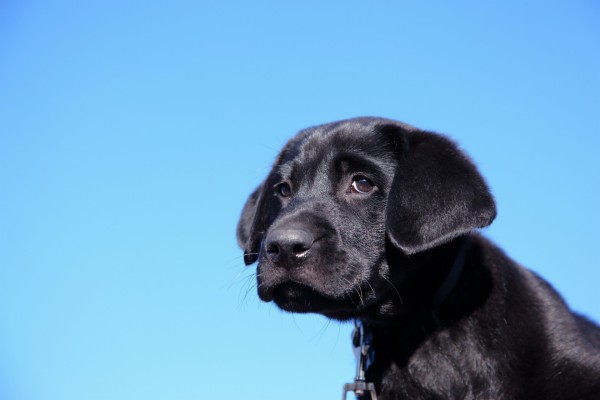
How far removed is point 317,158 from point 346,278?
125cm

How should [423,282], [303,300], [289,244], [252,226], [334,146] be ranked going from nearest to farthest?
[289,244], [303,300], [423,282], [334,146], [252,226]

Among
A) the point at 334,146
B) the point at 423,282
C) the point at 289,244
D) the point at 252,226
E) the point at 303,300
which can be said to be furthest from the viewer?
the point at 252,226

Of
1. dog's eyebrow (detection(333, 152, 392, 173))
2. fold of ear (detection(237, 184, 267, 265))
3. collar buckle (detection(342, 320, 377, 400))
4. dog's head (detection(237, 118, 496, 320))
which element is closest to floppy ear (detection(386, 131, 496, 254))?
dog's head (detection(237, 118, 496, 320))

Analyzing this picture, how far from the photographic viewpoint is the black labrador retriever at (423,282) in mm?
5246

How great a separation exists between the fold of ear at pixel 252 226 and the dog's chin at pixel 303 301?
1.23 m

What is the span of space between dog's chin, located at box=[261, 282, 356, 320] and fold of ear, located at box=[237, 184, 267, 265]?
1.23 meters

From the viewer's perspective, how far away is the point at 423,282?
5570 mm

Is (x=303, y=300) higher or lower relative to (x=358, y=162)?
lower

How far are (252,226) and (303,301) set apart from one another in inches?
65.3

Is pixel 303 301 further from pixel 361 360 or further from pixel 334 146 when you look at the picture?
pixel 334 146

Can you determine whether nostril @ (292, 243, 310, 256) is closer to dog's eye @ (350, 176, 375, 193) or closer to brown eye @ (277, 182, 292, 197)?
dog's eye @ (350, 176, 375, 193)

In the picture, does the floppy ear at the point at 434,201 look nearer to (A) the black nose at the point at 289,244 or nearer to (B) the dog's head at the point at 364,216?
(B) the dog's head at the point at 364,216

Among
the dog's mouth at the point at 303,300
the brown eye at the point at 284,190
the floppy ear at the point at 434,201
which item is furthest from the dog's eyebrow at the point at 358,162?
the dog's mouth at the point at 303,300

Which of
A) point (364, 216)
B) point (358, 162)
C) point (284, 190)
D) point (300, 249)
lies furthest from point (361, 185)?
point (300, 249)
